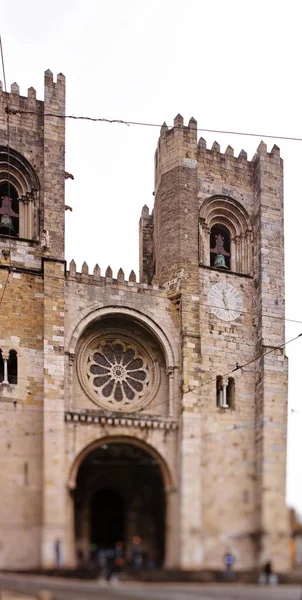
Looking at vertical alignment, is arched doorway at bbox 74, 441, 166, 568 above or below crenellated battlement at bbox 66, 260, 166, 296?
below

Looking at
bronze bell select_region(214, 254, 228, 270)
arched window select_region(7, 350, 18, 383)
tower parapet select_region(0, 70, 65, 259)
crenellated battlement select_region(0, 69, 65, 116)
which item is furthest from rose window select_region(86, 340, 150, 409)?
crenellated battlement select_region(0, 69, 65, 116)

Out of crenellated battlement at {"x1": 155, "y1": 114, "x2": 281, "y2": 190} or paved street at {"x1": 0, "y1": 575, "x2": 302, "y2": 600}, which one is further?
crenellated battlement at {"x1": 155, "y1": 114, "x2": 281, "y2": 190}

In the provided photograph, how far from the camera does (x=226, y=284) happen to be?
36594 mm

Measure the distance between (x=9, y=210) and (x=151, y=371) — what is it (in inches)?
272

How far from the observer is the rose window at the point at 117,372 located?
34750mm

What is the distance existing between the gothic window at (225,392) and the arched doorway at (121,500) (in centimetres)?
305

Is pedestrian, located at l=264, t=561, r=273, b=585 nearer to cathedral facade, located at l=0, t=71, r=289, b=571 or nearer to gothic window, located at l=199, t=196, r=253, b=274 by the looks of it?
cathedral facade, located at l=0, t=71, r=289, b=571

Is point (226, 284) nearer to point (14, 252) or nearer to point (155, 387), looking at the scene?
point (155, 387)

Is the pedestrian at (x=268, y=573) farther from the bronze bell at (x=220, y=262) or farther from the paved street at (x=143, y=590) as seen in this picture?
the bronze bell at (x=220, y=262)

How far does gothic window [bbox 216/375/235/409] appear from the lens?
35.2 m

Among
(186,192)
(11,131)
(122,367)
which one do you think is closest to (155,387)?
(122,367)

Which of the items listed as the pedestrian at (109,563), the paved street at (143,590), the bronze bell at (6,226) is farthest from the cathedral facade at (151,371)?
the paved street at (143,590)

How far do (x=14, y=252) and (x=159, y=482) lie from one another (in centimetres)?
842

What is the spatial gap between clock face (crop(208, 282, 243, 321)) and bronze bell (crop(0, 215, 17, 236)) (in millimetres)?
6775
